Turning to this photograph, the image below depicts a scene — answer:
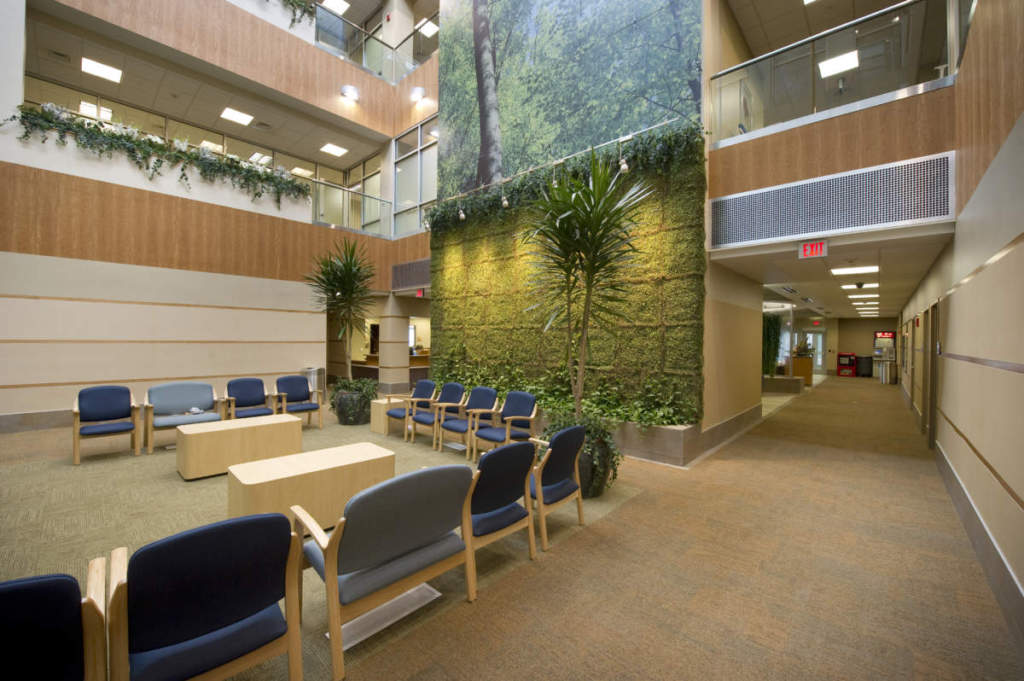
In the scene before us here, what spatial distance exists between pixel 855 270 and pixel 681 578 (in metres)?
6.18

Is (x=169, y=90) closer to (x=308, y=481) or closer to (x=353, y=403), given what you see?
(x=353, y=403)

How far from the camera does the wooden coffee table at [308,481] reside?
2.99 metres

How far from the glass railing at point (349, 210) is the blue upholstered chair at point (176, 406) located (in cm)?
475

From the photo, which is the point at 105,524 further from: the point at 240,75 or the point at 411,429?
the point at 240,75

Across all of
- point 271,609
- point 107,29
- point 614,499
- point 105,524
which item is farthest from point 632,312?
point 107,29

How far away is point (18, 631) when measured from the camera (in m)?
1.08

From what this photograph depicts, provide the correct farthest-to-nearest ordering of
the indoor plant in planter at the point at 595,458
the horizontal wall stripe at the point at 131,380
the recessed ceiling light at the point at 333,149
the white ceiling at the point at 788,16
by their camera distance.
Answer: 1. the recessed ceiling light at the point at 333,149
2. the white ceiling at the point at 788,16
3. the horizontal wall stripe at the point at 131,380
4. the indoor plant in planter at the point at 595,458

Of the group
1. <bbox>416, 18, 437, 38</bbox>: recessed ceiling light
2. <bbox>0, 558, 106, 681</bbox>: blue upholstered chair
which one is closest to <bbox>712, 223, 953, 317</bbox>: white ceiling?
<bbox>0, 558, 106, 681</bbox>: blue upholstered chair

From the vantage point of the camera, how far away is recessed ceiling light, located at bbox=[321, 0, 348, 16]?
11227 millimetres

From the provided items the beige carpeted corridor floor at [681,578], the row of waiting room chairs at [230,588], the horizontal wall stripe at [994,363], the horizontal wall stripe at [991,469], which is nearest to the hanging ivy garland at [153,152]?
the beige carpeted corridor floor at [681,578]

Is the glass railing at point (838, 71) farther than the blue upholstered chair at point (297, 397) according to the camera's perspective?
No

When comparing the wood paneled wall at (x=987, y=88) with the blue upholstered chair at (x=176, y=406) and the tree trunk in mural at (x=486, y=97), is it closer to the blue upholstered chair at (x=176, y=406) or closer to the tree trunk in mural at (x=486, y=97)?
the tree trunk in mural at (x=486, y=97)

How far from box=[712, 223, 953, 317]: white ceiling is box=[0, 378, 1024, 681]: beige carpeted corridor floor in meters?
2.42

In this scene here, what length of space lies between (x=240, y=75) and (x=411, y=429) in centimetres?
772
